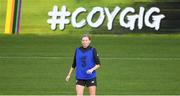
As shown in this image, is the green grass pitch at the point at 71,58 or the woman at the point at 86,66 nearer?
the woman at the point at 86,66

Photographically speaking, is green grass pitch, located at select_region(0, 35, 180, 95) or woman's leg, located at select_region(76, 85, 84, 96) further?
green grass pitch, located at select_region(0, 35, 180, 95)

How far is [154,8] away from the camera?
24.7 meters

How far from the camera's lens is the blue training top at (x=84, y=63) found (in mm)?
12312

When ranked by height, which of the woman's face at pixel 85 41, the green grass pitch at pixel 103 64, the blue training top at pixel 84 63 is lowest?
the green grass pitch at pixel 103 64

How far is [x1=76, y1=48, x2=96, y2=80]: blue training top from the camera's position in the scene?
12.3m

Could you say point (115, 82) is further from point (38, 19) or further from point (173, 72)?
point (38, 19)

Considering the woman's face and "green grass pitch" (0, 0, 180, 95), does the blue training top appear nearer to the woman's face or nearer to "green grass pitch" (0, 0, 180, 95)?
the woman's face

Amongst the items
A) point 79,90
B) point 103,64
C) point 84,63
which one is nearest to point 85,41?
point 84,63

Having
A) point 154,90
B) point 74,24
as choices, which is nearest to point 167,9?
point 74,24

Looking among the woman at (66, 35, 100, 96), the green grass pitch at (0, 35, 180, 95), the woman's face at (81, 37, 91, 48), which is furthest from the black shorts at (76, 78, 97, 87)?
the green grass pitch at (0, 35, 180, 95)

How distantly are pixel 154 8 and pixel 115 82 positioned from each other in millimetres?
6383

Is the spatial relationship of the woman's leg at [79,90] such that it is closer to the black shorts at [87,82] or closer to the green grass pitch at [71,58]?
the black shorts at [87,82]

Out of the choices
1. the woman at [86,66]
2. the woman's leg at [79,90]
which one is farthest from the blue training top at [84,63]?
the woman's leg at [79,90]

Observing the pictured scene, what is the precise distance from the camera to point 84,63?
40.5 ft
